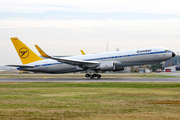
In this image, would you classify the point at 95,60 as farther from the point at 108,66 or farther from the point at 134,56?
the point at 134,56

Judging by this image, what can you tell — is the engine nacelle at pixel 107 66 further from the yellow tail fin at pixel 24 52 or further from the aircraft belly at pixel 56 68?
the yellow tail fin at pixel 24 52

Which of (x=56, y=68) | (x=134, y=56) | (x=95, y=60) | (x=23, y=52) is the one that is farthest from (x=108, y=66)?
(x=23, y=52)

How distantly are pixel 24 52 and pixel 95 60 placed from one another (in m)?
13.5

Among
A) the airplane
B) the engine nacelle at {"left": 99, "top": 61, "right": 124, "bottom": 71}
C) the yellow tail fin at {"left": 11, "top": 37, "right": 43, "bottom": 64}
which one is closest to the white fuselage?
the airplane

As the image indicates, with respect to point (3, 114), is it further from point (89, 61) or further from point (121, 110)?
point (89, 61)

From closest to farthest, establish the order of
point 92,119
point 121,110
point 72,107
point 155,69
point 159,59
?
point 92,119 → point 121,110 → point 72,107 → point 159,59 → point 155,69

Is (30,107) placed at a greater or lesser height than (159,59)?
lesser

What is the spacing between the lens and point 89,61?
4603 centimetres

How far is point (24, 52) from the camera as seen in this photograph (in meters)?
47.5

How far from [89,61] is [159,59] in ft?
40.4

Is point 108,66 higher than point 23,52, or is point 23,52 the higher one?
point 23,52

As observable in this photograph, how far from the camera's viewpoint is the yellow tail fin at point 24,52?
47.0 metres

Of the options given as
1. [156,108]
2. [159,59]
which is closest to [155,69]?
[159,59]

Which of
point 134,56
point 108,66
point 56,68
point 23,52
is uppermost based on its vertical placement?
point 23,52
